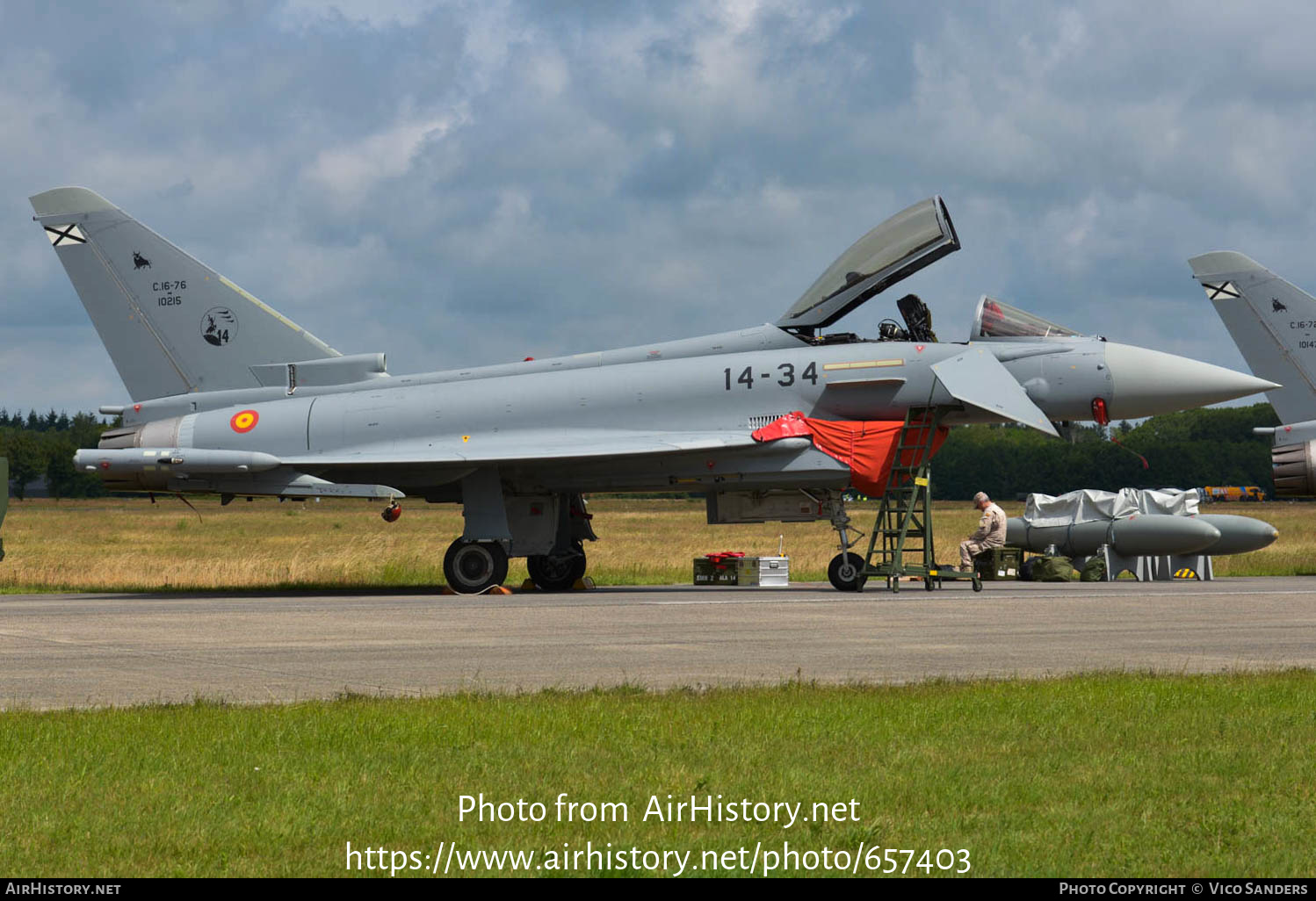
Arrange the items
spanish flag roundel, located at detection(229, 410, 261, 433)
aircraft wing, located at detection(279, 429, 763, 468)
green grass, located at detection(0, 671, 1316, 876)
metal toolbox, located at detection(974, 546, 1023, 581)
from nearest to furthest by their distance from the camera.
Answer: green grass, located at detection(0, 671, 1316, 876)
aircraft wing, located at detection(279, 429, 763, 468)
spanish flag roundel, located at detection(229, 410, 261, 433)
metal toolbox, located at detection(974, 546, 1023, 581)

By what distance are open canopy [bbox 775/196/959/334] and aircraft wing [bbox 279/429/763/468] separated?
2537 millimetres

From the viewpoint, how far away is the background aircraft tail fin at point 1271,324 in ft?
75.5

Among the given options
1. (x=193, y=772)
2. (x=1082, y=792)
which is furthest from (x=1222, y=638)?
(x=193, y=772)

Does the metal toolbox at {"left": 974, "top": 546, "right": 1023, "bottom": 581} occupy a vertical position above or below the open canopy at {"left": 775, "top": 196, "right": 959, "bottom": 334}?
below

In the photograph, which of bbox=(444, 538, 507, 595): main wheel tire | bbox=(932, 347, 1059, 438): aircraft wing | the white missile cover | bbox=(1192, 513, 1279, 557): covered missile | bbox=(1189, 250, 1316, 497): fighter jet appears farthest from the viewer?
the white missile cover

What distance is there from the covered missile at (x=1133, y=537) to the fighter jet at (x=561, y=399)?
5.28 metres

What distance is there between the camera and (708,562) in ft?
75.5

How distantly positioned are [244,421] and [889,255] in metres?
9.62

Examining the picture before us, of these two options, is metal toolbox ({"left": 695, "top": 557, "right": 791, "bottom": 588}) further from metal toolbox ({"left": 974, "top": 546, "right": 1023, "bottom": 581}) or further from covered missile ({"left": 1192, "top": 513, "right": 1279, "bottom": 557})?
covered missile ({"left": 1192, "top": 513, "right": 1279, "bottom": 557})

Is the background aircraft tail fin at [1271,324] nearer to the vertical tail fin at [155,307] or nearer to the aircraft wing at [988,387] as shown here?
the aircraft wing at [988,387]

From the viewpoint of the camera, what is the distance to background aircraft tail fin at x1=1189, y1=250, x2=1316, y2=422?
23.0 metres

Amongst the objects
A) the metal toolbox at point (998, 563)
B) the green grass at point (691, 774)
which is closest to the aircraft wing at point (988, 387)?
the metal toolbox at point (998, 563)

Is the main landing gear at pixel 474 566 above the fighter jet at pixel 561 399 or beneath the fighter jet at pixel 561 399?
beneath

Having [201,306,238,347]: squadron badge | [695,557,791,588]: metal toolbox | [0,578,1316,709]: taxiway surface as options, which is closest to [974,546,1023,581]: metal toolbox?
[695,557,791,588]: metal toolbox
